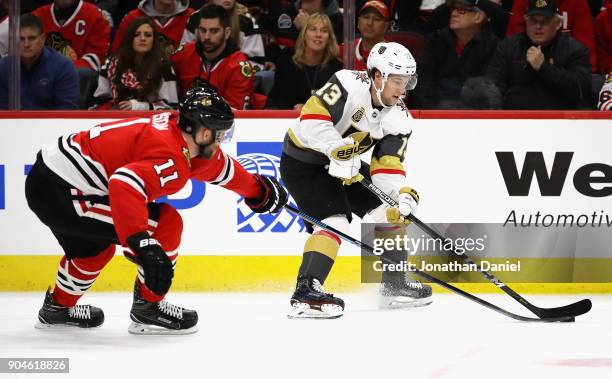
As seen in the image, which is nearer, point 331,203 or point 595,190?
point 331,203

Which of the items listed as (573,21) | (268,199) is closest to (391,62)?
(268,199)

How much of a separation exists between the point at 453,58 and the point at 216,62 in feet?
4.25

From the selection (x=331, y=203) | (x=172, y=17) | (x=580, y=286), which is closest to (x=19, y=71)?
(x=172, y=17)

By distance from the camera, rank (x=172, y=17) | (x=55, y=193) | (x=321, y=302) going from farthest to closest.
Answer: (x=172, y=17) → (x=321, y=302) → (x=55, y=193)

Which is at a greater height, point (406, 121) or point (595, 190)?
point (406, 121)

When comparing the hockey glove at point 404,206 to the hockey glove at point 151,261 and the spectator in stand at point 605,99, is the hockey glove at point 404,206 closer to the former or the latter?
the hockey glove at point 151,261

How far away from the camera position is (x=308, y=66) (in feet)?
17.8

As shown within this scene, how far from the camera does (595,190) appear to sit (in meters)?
5.16

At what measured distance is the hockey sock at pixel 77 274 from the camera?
3.94 meters

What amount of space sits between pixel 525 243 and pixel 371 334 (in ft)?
4.96

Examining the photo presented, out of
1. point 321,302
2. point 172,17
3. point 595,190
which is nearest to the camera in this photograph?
point 321,302

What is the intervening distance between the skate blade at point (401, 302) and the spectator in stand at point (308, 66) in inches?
46.9

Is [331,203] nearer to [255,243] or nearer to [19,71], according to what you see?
[255,243]

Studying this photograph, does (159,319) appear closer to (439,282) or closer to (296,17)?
(439,282)
